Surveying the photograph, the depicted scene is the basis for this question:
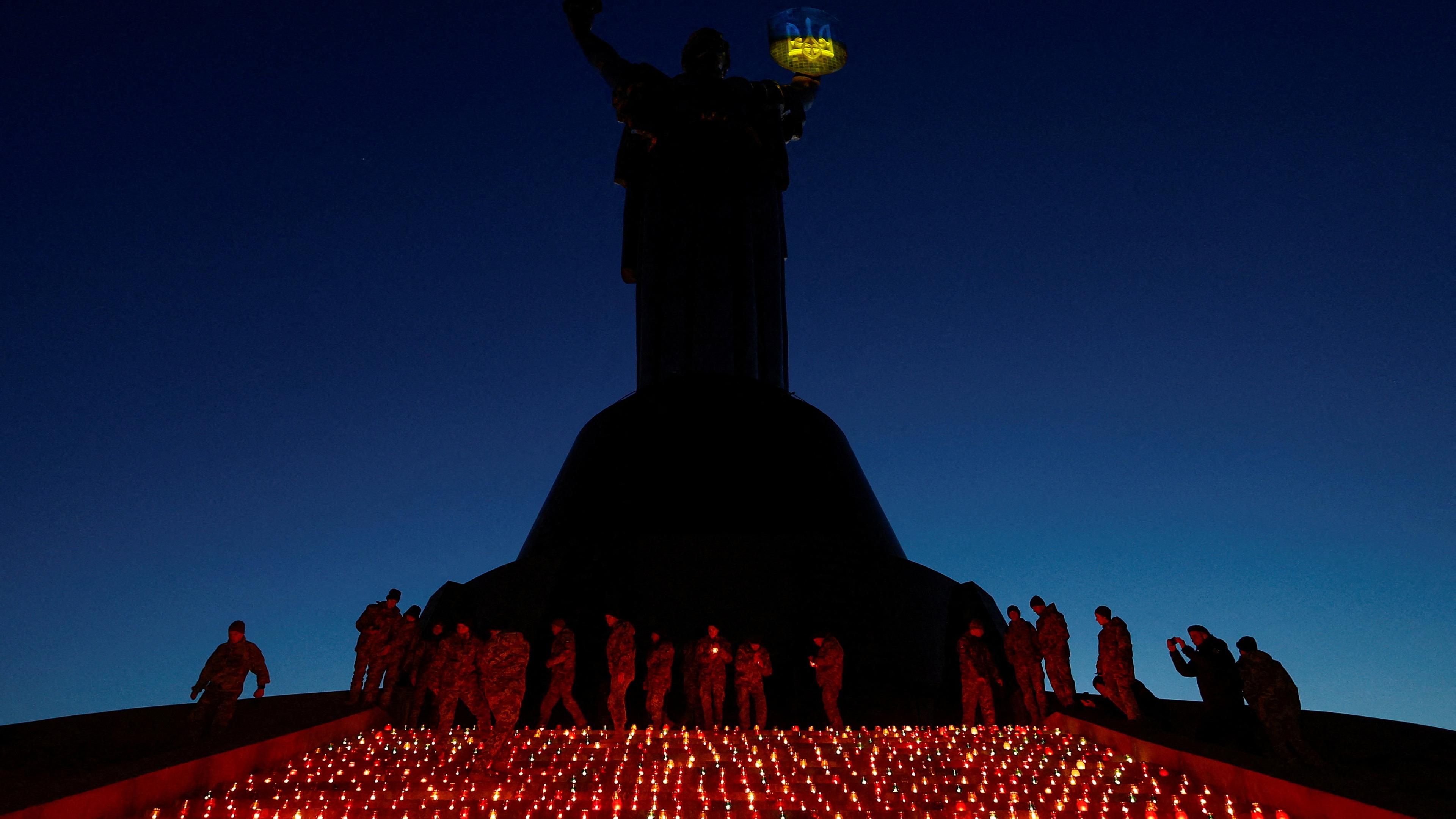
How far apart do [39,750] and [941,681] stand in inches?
435

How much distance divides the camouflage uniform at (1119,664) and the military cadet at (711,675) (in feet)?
12.9

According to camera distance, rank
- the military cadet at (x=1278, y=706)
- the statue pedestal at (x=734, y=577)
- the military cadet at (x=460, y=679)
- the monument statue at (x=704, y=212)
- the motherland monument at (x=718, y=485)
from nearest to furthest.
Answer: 1. the military cadet at (x=1278, y=706)
2. the military cadet at (x=460, y=679)
3. the statue pedestal at (x=734, y=577)
4. the motherland monument at (x=718, y=485)
5. the monument statue at (x=704, y=212)

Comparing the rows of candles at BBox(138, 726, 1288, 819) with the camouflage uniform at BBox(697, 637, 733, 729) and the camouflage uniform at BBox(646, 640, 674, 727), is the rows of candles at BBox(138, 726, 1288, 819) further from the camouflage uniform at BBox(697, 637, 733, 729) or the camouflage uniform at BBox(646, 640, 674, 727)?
the camouflage uniform at BBox(697, 637, 733, 729)

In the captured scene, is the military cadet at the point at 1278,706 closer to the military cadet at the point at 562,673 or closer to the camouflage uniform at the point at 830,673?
the camouflage uniform at the point at 830,673

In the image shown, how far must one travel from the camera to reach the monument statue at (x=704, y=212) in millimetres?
22812

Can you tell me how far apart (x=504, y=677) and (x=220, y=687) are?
2.59 meters

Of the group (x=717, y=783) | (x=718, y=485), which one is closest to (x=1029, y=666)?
(x=717, y=783)

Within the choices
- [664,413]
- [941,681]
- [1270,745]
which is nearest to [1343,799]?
[1270,745]

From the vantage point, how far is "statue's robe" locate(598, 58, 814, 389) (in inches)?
900

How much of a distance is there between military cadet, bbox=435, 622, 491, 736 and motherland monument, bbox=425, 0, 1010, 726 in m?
3.41

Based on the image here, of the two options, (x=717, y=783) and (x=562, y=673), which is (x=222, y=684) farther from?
(x=717, y=783)

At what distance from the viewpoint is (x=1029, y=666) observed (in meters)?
10.9

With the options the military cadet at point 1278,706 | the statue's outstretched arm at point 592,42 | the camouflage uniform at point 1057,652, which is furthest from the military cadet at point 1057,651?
the statue's outstretched arm at point 592,42

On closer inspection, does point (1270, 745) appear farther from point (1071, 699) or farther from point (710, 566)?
point (710, 566)
